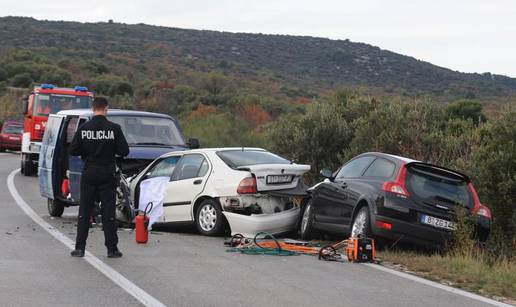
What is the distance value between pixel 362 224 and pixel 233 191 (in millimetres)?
2094

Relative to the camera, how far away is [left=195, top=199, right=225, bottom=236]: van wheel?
12703 millimetres

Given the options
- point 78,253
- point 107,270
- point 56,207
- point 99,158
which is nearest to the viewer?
point 107,270

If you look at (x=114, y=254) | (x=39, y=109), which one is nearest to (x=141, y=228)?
(x=114, y=254)

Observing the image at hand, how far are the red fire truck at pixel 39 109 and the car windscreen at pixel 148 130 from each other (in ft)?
36.3

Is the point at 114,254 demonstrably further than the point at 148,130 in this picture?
No

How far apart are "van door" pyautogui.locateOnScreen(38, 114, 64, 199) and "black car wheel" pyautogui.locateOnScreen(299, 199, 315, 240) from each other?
4.52 meters

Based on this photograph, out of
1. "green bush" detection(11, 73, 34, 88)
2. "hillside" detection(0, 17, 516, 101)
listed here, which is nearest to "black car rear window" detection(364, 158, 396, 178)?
"green bush" detection(11, 73, 34, 88)

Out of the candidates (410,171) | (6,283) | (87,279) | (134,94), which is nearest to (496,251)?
(410,171)

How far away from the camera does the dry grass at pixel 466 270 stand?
908cm

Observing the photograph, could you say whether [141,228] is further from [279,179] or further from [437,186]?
[437,186]

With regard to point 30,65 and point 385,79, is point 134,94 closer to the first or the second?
point 30,65

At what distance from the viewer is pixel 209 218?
12.9 meters

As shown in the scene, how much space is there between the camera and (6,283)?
8.28 m

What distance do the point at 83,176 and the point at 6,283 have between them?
241cm
